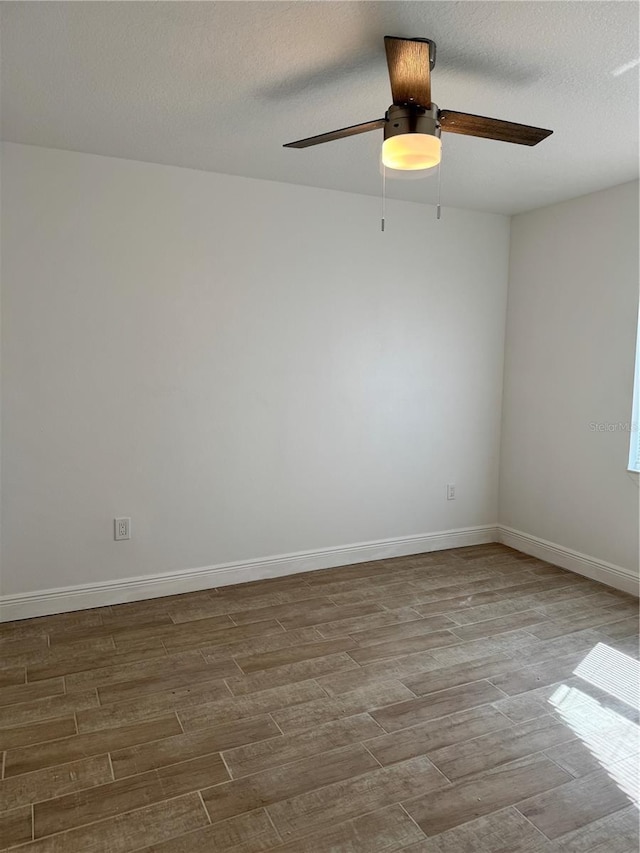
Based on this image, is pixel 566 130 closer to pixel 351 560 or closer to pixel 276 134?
pixel 276 134

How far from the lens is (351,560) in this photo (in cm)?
422

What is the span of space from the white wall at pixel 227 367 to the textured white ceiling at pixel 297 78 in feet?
1.25

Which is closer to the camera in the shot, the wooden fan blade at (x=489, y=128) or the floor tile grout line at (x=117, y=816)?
the floor tile grout line at (x=117, y=816)

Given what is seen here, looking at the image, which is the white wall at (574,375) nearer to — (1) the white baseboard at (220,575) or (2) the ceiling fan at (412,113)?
(1) the white baseboard at (220,575)

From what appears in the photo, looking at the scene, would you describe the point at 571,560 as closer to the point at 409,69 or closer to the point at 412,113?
the point at 412,113

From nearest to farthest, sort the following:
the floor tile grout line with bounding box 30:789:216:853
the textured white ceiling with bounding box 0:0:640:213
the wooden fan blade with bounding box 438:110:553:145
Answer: the floor tile grout line with bounding box 30:789:216:853, the textured white ceiling with bounding box 0:0:640:213, the wooden fan blade with bounding box 438:110:553:145

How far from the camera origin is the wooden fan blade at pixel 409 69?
1939 mm

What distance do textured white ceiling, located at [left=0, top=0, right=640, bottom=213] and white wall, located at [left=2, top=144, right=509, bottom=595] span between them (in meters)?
0.38

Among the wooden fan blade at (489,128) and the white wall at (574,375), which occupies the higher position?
the wooden fan blade at (489,128)

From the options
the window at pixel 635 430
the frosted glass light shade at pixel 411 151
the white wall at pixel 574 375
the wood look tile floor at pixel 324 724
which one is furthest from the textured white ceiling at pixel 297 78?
the wood look tile floor at pixel 324 724

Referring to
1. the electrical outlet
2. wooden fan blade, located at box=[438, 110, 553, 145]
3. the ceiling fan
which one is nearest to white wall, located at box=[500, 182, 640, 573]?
wooden fan blade, located at box=[438, 110, 553, 145]

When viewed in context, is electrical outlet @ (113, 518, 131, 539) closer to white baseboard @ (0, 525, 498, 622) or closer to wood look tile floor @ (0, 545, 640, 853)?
white baseboard @ (0, 525, 498, 622)

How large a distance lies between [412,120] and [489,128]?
35 centimetres

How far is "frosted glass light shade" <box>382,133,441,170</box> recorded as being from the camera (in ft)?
6.57
